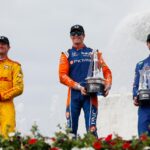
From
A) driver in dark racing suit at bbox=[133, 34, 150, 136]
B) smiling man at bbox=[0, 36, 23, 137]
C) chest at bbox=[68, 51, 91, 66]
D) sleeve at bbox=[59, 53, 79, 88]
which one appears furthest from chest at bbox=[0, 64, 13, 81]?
driver in dark racing suit at bbox=[133, 34, 150, 136]

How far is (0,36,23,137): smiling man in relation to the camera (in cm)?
870

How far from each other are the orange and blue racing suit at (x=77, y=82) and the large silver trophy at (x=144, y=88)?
0.51 meters

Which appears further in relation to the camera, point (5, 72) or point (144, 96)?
point (5, 72)

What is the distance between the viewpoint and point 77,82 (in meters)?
8.90

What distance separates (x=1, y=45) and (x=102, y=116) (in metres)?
5.82

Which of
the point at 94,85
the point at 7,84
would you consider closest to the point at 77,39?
the point at 94,85

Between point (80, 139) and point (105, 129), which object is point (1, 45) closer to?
point (80, 139)

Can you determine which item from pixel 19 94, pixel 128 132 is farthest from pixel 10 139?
pixel 128 132

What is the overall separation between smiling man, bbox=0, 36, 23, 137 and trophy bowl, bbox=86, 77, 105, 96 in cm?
100

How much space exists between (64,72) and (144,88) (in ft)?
3.95

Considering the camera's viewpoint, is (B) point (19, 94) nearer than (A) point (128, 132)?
Yes

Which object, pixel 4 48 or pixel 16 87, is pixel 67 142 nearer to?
pixel 16 87

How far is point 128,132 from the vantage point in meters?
13.7

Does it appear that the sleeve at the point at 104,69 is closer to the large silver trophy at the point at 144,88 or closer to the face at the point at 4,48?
the large silver trophy at the point at 144,88
